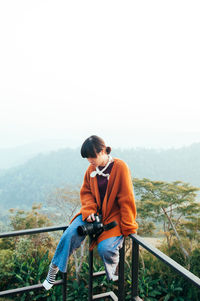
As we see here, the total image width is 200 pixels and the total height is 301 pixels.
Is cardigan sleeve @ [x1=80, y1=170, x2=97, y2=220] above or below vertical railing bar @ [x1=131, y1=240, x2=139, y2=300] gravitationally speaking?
above

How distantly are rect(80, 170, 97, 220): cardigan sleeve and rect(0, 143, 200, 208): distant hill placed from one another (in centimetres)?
760

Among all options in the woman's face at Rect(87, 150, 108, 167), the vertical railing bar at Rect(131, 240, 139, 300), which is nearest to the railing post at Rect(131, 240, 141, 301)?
the vertical railing bar at Rect(131, 240, 139, 300)

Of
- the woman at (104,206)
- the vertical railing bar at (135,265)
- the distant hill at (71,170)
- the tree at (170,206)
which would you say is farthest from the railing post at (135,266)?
the distant hill at (71,170)

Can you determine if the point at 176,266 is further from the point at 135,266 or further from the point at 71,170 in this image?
the point at 71,170

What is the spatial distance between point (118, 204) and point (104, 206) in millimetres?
78

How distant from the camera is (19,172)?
18.5 metres

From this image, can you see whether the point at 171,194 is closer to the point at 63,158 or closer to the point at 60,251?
the point at 60,251

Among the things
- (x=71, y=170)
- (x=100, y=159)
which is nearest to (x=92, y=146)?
(x=100, y=159)

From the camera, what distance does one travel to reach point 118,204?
151cm

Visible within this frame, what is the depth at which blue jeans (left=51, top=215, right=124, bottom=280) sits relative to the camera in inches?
55.6

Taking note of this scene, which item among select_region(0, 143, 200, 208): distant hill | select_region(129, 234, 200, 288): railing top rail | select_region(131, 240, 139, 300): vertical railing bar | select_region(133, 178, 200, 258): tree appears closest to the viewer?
select_region(129, 234, 200, 288): railing top rail

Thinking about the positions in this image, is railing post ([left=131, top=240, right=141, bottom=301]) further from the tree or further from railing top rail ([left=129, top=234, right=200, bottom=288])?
the tree

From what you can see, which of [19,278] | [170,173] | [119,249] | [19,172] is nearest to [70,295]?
[19,278]

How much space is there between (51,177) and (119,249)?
14.1 metres
